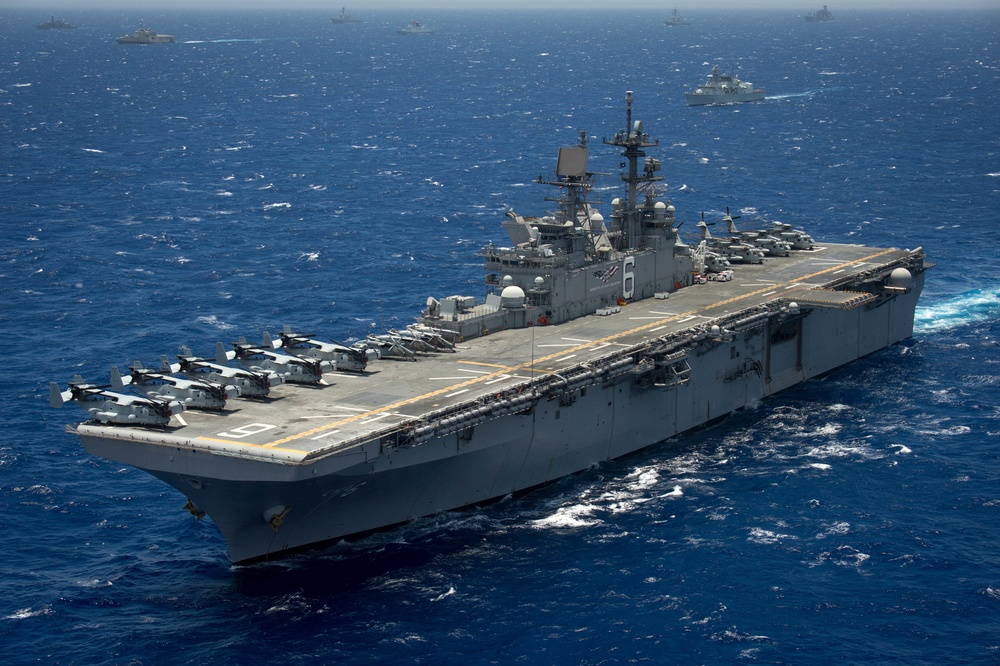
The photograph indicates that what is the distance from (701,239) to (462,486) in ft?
83.5

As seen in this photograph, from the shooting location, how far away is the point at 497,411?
117ft

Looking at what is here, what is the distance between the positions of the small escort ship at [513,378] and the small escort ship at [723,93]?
84851 millimetres

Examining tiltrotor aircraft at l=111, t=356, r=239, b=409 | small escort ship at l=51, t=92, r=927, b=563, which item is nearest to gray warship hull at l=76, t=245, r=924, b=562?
small escort ship at l=51, t=92, r=927, b=563

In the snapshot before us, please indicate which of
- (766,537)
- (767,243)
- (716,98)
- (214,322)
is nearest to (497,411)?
(766,537)

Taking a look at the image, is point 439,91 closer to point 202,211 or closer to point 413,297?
point 202,211

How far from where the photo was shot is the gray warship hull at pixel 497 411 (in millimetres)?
32250

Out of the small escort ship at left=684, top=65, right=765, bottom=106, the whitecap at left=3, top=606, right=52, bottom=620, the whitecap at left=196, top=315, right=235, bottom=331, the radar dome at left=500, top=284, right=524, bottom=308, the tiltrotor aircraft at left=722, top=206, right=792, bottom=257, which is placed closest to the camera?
the whitecap at left=3, top=606, right=52, bottom=620

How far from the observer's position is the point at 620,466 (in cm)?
4081

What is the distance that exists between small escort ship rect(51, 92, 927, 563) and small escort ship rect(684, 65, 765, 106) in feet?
278

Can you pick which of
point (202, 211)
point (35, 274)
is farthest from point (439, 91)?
point (35, 274)

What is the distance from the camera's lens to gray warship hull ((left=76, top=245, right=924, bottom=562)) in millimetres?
32250

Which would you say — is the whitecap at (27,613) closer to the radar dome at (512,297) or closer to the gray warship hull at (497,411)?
the gray warship hull at (497,411)

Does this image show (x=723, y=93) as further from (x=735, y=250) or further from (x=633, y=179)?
(x=633, y=179)

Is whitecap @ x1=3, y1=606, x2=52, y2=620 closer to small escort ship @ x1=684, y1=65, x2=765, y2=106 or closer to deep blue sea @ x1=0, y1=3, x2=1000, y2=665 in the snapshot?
deep blue sea @ x1=0, y1=3, x2=1000, y2=665
